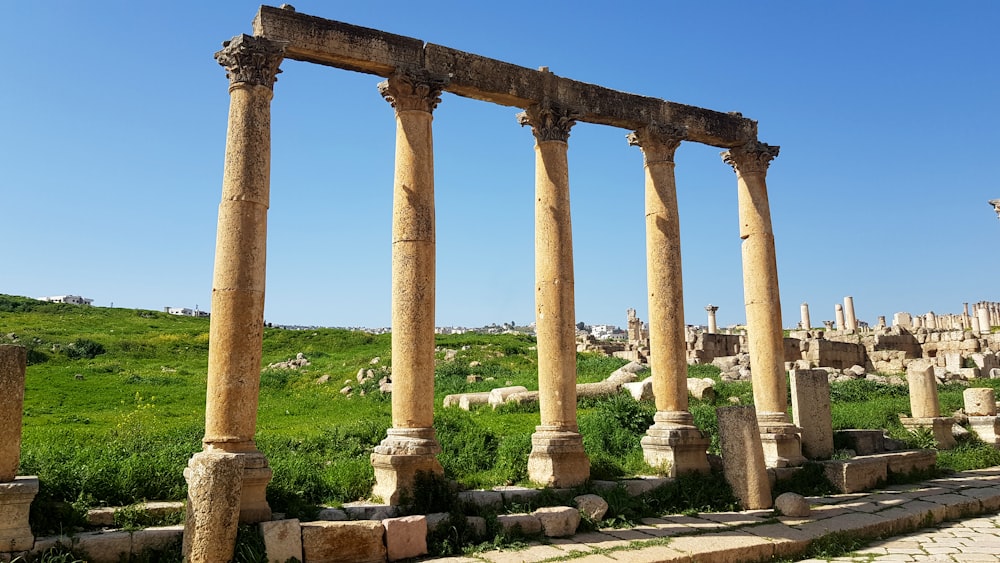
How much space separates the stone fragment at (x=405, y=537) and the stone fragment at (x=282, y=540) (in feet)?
3.41

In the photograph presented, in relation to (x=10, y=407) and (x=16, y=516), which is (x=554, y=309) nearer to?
(x=10, y=407)

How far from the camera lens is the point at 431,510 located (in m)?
10.3

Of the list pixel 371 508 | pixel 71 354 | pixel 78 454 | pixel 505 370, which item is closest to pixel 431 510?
pixel 371 508

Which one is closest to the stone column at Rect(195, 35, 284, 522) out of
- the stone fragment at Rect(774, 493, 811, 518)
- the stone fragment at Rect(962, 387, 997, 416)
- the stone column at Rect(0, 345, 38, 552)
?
the stone column at Rect(0, 345, 38, 552)

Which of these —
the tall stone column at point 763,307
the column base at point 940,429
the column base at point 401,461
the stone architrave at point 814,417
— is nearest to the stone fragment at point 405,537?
the column base at point 401,461

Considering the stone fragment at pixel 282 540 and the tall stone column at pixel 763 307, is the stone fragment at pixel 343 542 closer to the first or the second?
the stone fragment at pixel 282 540

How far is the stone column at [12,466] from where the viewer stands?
789 centimetres

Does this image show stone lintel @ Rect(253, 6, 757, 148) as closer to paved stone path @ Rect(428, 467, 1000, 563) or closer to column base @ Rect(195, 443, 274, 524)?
column base @ Rect(195, 443, 274, 524)

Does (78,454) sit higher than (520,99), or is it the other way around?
(520,99)

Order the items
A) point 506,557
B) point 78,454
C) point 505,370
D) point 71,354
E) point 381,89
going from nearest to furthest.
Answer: point 506,557 < point 78,454 < point 381,89 < point 505,370 < point 71,354

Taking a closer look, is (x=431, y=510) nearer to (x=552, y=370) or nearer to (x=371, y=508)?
(x=371, y=508)

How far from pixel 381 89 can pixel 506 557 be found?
7.69 m

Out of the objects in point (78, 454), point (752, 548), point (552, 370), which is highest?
point (552, 370)

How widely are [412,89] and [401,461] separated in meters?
5.94
